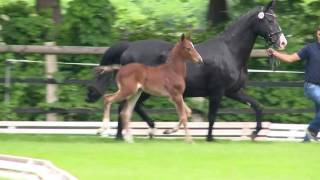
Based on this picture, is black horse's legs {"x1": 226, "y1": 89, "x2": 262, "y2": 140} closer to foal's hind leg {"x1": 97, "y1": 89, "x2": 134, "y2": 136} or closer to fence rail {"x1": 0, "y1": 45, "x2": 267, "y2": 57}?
foal's hind leg {"x1": 97, "y1": 89, "x2": 134, "y2": 136}

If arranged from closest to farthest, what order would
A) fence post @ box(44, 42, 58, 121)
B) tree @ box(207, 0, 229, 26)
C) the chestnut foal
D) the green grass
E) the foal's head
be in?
the green grass < the chestnut foal < the foal's head < fence post @ box(44, 42, 58, 121) < tree @ box(207, 0, 229, 26)

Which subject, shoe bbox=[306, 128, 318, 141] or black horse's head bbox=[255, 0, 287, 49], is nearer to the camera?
black horse's head bbox=[255, 0, 287, 49]

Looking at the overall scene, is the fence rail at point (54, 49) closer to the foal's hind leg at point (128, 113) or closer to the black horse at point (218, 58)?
the black horse at point (218, 58)

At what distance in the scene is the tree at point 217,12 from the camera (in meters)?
19.3

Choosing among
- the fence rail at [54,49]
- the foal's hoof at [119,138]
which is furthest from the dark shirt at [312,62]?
the fence rail at [54,49]

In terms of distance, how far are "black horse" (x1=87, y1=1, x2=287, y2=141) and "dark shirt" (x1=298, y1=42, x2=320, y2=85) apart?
58 cm

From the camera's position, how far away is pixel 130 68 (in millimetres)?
14070

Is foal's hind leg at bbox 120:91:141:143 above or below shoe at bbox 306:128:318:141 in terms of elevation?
above

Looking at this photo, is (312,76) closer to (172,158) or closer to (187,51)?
(187,51)

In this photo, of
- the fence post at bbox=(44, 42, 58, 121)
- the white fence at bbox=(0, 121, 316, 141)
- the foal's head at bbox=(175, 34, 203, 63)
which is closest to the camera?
the foal's head at bbox=(175, 34, 203, 63)

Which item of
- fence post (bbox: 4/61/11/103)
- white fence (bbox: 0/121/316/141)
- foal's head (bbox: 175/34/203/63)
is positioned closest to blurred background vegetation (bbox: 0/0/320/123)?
fence post (bbox: 4/61/11/103)

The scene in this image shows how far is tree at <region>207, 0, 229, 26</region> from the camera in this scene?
19297mm

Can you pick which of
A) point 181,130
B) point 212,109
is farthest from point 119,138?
point 212,109

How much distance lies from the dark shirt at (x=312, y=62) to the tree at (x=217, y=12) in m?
4.11
